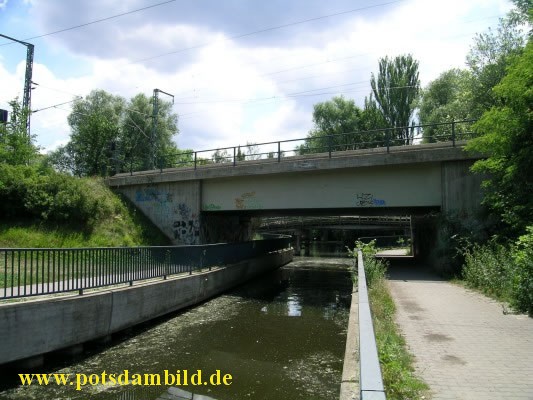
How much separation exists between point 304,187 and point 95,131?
28.1m

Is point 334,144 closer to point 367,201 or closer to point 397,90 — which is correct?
point 397,90

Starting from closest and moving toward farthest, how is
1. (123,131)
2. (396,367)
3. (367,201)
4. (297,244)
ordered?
(396,367) → (367,201) → (123,131) → (297,244)

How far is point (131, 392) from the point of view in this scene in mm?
7160

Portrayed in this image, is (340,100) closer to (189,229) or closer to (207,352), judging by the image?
(189,229)

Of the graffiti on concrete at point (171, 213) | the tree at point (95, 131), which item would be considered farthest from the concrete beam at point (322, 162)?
the tree at point (95, 131)

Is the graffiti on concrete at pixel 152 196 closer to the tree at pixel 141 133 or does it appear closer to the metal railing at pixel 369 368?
the metal railing at pixel 369 368

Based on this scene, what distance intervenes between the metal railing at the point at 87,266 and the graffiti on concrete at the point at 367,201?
6.94 m

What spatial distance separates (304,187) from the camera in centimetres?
2069

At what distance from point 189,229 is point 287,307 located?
32.7 feet

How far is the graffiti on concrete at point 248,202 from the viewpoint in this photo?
21.8 metres

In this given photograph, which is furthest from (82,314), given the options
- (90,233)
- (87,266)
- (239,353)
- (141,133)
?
(141,133)

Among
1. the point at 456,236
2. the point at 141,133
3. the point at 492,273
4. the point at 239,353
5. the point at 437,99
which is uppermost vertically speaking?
the point at 437,99

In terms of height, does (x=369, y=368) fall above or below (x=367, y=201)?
below

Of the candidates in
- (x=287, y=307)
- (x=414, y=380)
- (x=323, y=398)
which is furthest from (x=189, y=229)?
(x=414, y=380)
